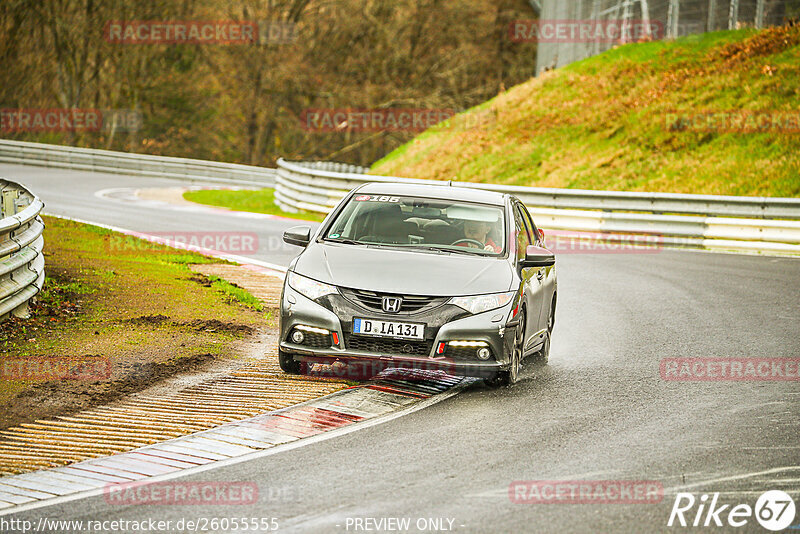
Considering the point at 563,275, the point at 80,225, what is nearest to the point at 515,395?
the point at 563,275

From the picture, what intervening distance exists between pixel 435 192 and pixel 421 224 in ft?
1.70

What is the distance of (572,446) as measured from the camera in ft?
22.9

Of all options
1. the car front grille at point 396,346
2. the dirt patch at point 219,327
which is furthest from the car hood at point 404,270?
the dirt patch at point 219,327

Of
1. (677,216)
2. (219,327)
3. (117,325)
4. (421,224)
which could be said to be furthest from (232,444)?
(677,216)

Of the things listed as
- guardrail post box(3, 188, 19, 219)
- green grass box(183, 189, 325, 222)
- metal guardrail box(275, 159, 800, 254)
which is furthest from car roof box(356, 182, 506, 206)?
green grass box(183, 189, 325, 222)

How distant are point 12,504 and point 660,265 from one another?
46.6 feet

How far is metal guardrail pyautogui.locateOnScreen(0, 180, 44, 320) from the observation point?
9648 millimetres

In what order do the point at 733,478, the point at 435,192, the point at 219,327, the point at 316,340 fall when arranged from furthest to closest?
the point at 219,327, the point at 435,192, the point at 316,340, the point at 733,478

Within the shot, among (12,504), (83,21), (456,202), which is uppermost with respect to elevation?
(83,21)

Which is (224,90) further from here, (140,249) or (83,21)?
(140,249)

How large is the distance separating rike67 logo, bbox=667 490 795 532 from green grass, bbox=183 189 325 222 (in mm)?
19482

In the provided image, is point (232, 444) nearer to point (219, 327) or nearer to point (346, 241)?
point (346, 241)

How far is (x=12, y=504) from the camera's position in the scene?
557 cm

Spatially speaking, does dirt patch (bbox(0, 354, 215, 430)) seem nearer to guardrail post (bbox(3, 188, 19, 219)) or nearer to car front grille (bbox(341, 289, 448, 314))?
car front grille (bbox(341, 289, 448, 314))
